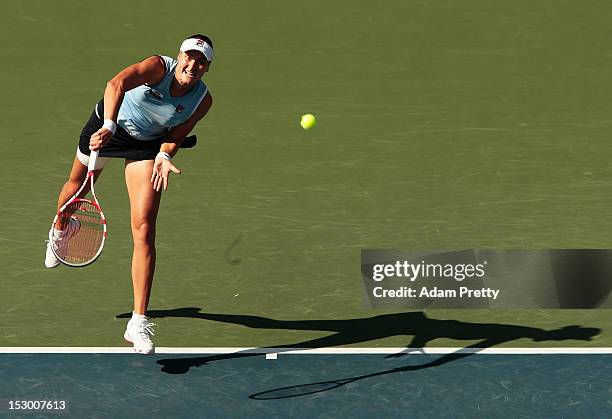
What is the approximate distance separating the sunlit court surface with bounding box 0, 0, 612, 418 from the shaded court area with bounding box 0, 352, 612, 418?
0.02 m

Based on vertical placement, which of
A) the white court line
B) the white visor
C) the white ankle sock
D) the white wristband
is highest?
the white visor

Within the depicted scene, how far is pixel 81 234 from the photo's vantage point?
11461 millimetres

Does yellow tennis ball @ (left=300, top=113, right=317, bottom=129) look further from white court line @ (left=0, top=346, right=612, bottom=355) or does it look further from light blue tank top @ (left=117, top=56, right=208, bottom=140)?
white court line @ (left=0, top=346, right=612, bottom=355)

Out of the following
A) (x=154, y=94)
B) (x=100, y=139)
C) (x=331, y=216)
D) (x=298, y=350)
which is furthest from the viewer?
(x=331, y=216)

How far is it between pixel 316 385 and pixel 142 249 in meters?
1.70

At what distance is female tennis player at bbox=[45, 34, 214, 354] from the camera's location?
10750 mm

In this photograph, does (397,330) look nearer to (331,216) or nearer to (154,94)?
(331,216)

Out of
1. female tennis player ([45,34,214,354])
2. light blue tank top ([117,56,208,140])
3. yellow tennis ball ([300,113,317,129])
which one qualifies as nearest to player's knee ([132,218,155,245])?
female tennis player ([45,34,214,354])

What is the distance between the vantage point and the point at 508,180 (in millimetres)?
14359

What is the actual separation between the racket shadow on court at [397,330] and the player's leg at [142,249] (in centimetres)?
55

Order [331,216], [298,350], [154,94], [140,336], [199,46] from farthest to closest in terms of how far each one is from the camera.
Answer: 1. [331,216]
2. [298,350]
3. [154,94]
4. [140,336]
5. [199,46]

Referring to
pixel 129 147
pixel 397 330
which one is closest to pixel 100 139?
pixel 129 147

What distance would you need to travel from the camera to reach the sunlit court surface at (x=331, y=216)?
35.6 ft

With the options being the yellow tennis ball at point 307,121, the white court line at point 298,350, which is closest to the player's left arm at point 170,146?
the white court line at point 298,350
